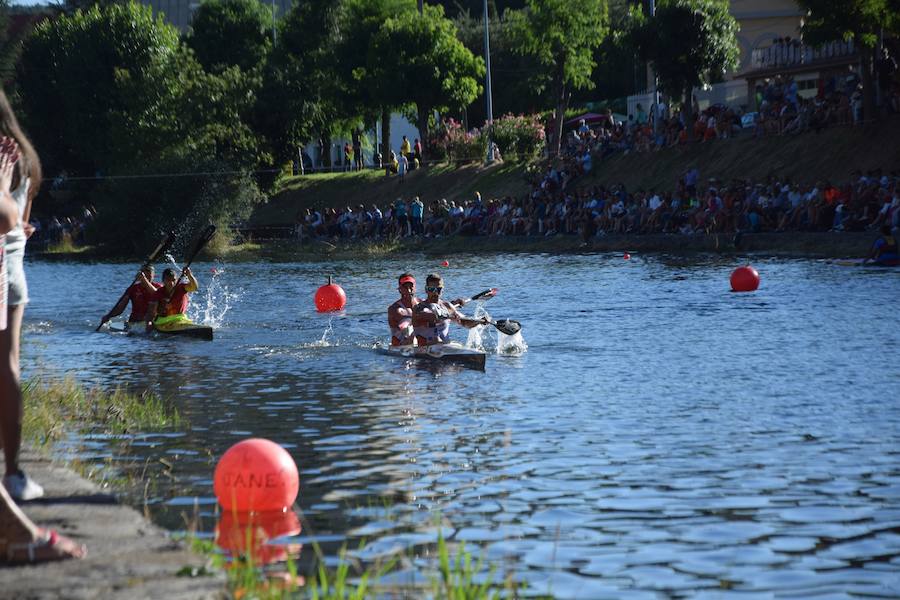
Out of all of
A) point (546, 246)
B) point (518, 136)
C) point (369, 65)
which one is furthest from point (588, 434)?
point (369, 65)

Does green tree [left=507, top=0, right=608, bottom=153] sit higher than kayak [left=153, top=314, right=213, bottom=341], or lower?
higher

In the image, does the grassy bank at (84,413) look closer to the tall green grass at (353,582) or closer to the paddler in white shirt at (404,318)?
the tall green grass at (353,582)

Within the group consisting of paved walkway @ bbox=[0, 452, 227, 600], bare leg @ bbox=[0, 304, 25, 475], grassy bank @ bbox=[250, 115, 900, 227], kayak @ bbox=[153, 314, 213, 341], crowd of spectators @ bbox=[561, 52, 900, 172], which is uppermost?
crowd of spectators @ bbox=[561, 52, 900, 172]

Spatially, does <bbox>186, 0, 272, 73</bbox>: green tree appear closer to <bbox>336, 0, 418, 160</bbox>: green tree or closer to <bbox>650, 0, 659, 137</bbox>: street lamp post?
<bbox>336, 0, 418, 160</bbox>: green tree

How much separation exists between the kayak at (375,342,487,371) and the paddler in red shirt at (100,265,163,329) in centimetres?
634

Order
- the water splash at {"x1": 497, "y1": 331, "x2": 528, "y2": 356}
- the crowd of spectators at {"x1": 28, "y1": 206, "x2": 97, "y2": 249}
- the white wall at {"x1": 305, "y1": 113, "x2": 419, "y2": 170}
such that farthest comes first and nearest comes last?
the white wall at {"x1": 305, "y1": 113, "x2": 419, "y2": 170} → the crowd of spectators at {"x1": 28, "y1": 206, "x2": 97, "y2": 249} → the water splash at {"x1": 497, "y1": 331, "x2": 528, "y2": 356}

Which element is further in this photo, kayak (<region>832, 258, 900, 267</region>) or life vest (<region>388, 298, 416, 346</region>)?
kayak (<region>832, 258, 900, 267</region>)

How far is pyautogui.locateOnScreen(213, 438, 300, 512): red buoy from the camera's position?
888 cm

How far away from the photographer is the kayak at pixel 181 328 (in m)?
23.1

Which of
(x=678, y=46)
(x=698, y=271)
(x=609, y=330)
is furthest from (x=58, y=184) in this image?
(x=609, y=330)

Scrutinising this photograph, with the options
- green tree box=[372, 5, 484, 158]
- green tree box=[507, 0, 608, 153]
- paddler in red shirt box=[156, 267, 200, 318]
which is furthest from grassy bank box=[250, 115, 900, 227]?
paddler in red shirt box=[156, 267, 200, 318]

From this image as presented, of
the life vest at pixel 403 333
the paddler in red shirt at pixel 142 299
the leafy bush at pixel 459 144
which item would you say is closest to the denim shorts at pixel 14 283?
the life vest at pixel 403 333

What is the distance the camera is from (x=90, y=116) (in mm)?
71188

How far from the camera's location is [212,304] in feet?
103
